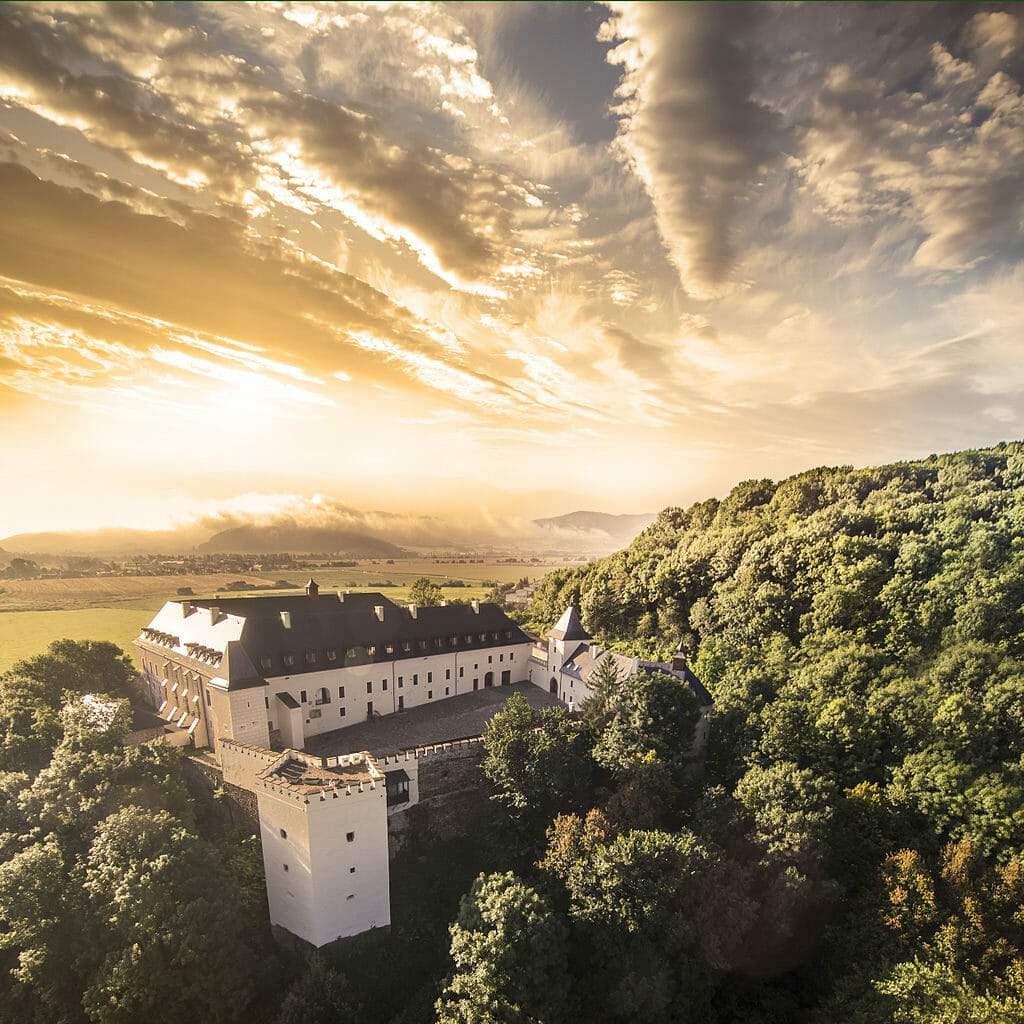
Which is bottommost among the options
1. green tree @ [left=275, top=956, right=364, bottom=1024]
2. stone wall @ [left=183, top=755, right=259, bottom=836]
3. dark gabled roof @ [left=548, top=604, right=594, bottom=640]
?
green tree @ [left=275, top=956, right=364, bottom=1024]

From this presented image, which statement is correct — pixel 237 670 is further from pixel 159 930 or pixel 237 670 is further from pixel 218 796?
pixel 159 930

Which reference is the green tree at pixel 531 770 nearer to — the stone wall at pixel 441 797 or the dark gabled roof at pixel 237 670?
the stone wall at pixel 441 797

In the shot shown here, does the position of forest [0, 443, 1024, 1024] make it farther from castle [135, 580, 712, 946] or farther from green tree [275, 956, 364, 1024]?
castle [135, 580, 712, 946]

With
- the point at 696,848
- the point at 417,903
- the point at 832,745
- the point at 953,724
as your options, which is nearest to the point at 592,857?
the point at 696,848

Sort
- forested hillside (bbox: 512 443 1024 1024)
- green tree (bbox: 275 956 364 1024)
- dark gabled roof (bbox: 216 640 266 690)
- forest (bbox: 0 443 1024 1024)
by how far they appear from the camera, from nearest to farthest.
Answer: green tree (bbox: 275 956 364 1024) < forest (bbox: 0 443 1024 1024) < forested hillside (bbox: 512 443 1024 1024) < dark gabled roof (bbox: 216 640 266 690)

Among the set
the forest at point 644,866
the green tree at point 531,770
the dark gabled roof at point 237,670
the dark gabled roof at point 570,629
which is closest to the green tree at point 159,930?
the forest at point 644,866

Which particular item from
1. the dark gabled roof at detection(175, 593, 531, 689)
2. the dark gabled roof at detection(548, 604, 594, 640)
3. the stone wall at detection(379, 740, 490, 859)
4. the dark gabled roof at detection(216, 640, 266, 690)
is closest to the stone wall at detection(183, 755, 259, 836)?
the dark gabled roof at detection(216, 640, 266, 690)
